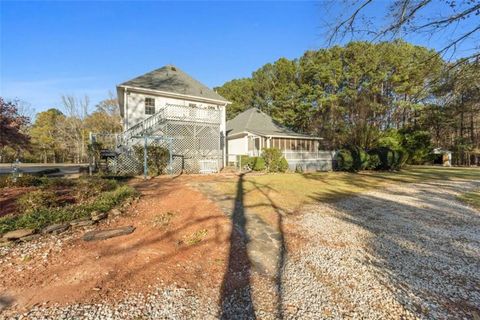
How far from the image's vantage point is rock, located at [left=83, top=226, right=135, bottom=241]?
4.51m

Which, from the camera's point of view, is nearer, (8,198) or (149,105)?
(8,198)

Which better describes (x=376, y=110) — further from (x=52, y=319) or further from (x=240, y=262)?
(x=52, y=319)

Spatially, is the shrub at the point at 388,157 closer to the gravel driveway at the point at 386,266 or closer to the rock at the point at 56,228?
the gravel driveway at the point at 386,266

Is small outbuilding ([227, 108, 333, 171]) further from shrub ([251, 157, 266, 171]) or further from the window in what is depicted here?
the window

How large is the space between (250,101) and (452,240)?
1391 inches

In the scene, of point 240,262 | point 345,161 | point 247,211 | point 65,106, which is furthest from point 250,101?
point 240,262

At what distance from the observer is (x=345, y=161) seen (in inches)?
745

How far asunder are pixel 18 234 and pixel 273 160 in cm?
1390

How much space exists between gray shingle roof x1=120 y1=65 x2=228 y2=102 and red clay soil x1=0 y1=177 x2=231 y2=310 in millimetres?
13592

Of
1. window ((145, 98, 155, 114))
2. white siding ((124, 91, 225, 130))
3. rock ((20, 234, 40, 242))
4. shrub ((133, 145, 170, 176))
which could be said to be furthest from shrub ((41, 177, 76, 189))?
window ((145, 98, 155, 114))

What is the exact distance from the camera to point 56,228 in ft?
15.4

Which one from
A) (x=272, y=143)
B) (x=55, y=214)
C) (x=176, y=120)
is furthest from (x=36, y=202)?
(x=272, y=143)

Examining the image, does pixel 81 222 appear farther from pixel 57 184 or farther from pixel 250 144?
pixel 250 144

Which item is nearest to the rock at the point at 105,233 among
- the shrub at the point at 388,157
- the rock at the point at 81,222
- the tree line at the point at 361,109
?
the rock at the point at 81,222
